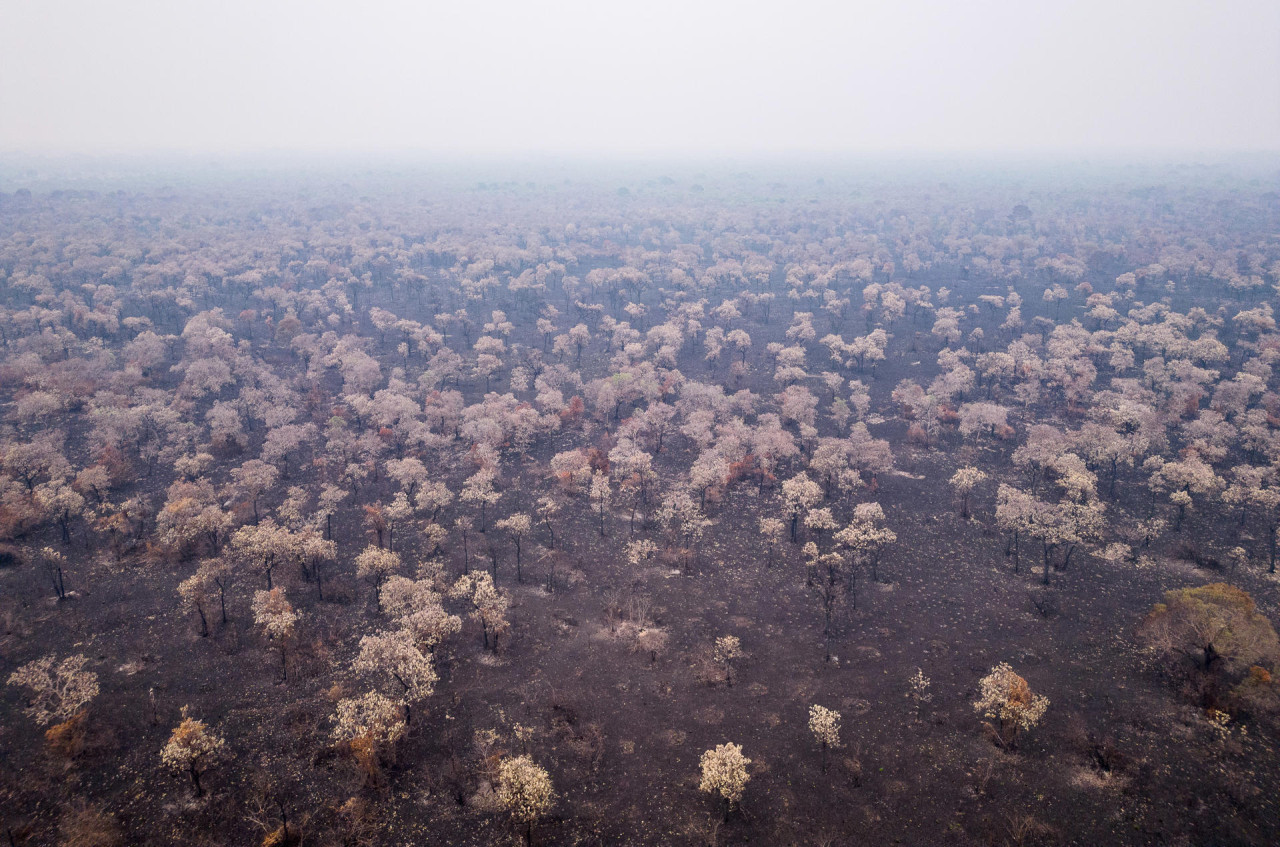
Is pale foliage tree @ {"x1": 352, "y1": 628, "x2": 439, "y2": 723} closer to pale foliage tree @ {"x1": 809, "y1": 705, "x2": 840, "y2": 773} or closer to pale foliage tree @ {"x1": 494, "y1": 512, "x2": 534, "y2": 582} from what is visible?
pale foliage tree @ {"x1": 494, "y1": 512, "x2": 534, "y2": 582}

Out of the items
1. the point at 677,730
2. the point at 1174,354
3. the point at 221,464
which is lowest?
the point at 677,730

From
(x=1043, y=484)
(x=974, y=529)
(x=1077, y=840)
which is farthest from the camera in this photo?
(x=1043, y=484)

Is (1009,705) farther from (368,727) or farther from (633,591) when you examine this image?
(368,727)

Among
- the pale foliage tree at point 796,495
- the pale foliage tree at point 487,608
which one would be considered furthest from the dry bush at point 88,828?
the pale foliage tree at point 796,495

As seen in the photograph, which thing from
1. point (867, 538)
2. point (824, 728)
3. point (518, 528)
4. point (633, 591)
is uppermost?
point (518, 528)

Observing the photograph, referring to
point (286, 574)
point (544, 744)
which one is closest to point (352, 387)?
point (286, 574)

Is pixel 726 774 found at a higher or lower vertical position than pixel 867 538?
lower

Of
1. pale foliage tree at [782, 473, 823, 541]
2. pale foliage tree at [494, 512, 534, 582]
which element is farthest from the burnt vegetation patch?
pale foliage tree at [494, 512, 534, 582]

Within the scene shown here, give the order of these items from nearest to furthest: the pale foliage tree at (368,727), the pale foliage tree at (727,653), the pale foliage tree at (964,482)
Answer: the pale foliage tree at (368,727)
the pale foliage tree at (727,653)
the pale foliage tree at (964,482)

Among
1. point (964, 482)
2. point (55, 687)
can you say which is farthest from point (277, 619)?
point (964, 482)

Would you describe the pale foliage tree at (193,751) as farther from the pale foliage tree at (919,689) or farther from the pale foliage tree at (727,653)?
the pale foliage tree at (919,689)

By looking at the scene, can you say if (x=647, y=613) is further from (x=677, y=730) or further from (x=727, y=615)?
(x=677, y=730)
